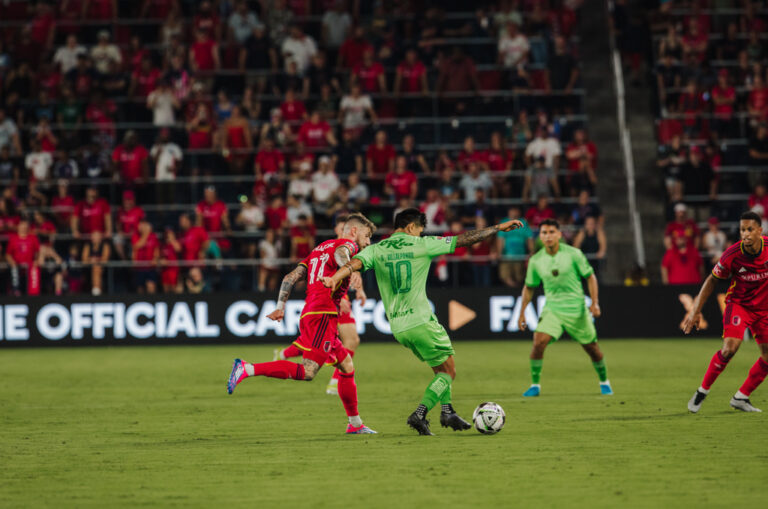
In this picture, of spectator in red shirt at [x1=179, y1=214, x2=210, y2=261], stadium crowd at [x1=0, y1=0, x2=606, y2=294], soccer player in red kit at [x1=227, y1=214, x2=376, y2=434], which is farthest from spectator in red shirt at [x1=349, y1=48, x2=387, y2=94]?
soccer player in red kit at [x1=227, y1=214, x2=376, y2=434]

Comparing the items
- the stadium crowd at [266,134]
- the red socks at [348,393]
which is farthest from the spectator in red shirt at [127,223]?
the red socks at [348,393]

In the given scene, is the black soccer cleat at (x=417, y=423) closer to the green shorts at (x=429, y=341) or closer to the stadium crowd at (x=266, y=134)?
the green shorts at (x=429, y=341)

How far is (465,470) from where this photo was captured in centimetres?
820

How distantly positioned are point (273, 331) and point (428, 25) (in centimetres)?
1055

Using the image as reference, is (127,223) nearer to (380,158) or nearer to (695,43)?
(380,158)

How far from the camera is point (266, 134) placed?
25688 mm

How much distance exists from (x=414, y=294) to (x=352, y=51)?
61.2 ft

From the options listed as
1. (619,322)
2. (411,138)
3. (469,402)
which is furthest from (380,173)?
(469,402)

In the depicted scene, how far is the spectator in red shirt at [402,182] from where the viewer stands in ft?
78.4

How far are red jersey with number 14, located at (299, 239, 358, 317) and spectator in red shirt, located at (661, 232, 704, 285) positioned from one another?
43.4 feet

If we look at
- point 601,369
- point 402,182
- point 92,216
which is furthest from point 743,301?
point 92,216

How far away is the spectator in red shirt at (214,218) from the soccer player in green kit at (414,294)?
13.9m

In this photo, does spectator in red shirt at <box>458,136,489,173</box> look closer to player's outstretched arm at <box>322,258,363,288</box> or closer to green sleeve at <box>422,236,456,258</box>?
green sleeve at <box>422,236,456,258</box>

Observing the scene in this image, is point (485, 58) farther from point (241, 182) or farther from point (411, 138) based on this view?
point (241, 182)
